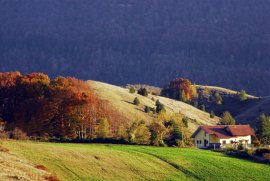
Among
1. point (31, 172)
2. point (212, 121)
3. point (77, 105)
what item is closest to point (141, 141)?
point (77, 105)

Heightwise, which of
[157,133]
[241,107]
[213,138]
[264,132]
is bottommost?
[213,138]

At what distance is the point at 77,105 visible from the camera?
286ft

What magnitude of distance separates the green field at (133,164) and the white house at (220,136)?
2283 centimetres

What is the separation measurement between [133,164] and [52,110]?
31960 millimetres

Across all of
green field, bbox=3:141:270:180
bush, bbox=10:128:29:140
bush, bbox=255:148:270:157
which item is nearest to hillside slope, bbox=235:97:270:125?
bush, bbox=255:148:270:157

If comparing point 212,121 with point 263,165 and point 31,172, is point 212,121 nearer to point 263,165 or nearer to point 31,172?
point 263,165

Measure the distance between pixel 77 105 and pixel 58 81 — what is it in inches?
412

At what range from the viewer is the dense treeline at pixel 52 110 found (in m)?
84.9

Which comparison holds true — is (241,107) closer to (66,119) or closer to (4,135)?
(66,119)

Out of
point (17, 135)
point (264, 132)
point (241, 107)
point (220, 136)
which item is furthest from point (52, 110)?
point (241, 107)

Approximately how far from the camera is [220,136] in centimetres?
9419

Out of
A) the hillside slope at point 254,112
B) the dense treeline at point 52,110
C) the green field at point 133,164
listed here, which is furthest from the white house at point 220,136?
the hillside slope at point 254,112

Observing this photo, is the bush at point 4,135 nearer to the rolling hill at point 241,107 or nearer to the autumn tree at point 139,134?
the autumn tree at point 139,134

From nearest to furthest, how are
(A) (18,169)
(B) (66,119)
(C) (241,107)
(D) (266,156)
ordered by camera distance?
(A) (18,169)
(D) (266,156)
(B) (66,119)
(C) (241,107)
